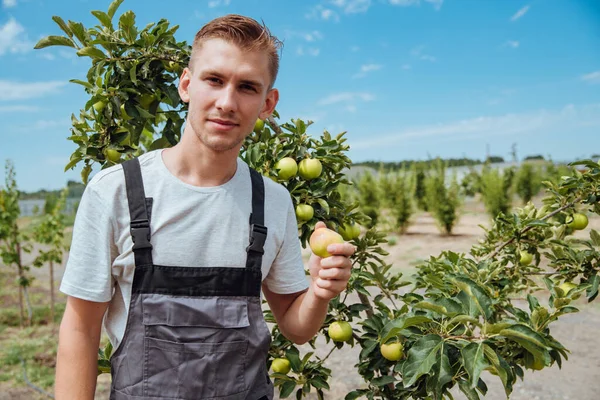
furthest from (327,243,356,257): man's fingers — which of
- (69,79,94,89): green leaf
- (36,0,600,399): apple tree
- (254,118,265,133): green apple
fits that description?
(69,79,94,89): green leaf

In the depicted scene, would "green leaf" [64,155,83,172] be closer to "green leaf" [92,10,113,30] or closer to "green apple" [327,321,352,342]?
"green leaf" [92,10,113,30]

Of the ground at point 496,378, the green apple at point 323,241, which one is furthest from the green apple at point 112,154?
the ground at point 496,378

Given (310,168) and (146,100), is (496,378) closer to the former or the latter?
(310,168)

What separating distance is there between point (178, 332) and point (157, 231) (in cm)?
23

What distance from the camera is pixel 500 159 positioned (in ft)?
103

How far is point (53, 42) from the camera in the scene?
5.74ft

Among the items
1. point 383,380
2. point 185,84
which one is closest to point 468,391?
point 383,380

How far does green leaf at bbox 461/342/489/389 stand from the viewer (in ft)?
3.58

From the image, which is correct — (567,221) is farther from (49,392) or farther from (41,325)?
(41,325)

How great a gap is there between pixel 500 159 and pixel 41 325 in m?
30.8

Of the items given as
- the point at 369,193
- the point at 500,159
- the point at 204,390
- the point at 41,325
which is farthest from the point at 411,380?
the point at 500,159

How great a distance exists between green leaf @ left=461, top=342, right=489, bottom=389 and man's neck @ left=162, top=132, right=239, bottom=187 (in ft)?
2.38

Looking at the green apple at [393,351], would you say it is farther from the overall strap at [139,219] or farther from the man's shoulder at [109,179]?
the man's shoulder at [109,179]

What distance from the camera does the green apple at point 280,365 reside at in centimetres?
174
